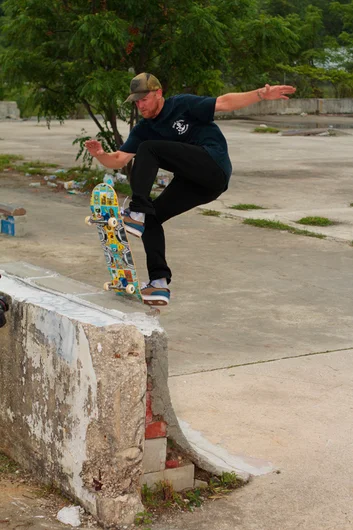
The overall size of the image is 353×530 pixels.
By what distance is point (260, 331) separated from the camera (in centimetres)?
762

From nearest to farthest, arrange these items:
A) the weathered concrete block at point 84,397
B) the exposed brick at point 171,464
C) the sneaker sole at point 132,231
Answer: the weathered concrete block at point 84,397 → the exposed brick at point 171,464 → the sneaker sole at point 132,231

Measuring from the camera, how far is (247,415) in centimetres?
563

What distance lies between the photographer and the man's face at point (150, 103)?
6.12 metres

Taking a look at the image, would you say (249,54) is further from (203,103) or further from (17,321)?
(17,321)

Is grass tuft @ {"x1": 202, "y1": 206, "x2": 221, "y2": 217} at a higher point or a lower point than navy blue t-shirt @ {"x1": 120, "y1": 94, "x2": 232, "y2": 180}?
lower

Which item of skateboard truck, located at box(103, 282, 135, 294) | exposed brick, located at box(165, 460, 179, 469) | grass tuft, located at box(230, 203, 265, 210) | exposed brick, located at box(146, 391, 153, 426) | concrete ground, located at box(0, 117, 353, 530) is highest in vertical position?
skateboard truck, located at box(103, 282, 135, 294)

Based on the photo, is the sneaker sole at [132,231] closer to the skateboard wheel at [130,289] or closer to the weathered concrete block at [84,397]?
the skateboard wheel at [130,289]

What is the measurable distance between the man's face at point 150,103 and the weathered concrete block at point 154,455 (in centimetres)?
253

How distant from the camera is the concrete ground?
4.61 metres

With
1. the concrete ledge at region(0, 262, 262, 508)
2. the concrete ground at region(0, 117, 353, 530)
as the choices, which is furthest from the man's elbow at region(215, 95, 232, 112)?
the concrete ground at region(0, 117, 353, 530)

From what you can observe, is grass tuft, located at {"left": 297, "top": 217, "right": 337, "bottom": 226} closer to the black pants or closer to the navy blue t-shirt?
the black pants

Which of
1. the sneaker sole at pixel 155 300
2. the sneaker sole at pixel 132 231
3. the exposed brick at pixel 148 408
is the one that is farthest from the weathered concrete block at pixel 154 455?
the sneaker sole at pixel 155 300

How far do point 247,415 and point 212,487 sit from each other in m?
1.05

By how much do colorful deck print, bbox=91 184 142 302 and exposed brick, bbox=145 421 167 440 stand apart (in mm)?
1498
